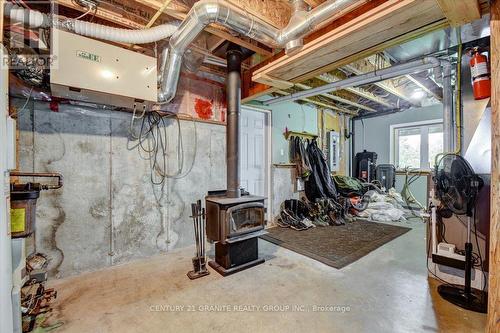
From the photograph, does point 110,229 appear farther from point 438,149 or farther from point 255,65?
point 438,149

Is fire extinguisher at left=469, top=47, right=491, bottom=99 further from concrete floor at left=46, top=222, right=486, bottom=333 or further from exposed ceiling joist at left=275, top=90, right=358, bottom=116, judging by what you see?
exposed ceiling joist at left=275, top=90, right=358, bottom=116

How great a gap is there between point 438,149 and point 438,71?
161 inches

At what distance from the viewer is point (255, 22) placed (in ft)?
6.43

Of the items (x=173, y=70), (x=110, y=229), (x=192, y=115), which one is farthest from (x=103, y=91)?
(x=110, y=229)

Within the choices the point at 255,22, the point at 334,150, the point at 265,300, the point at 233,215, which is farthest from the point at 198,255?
the point at 334,150

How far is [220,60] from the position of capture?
2965 mm

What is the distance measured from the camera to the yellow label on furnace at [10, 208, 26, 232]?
5.17 ft

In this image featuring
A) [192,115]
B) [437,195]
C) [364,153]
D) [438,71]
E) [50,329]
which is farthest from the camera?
[364,153]

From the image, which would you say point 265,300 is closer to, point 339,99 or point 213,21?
point 213,21

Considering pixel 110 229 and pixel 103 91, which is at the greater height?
pixel 103 91

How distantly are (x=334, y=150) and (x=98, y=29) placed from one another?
558 cm

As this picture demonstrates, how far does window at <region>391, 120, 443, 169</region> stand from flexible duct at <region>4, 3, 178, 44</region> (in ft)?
21.4

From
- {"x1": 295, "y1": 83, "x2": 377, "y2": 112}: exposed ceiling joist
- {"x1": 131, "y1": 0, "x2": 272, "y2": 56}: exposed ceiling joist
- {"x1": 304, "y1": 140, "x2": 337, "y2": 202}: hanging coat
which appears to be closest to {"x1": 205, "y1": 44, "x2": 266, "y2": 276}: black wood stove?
{"x1": 131, "y1": 0, "x2": 272, "y2": 56}: exposed ceiling joist

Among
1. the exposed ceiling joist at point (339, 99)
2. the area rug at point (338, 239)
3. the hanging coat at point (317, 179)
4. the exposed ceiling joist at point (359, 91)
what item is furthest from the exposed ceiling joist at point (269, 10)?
the hanging coat at point (317, 179)
